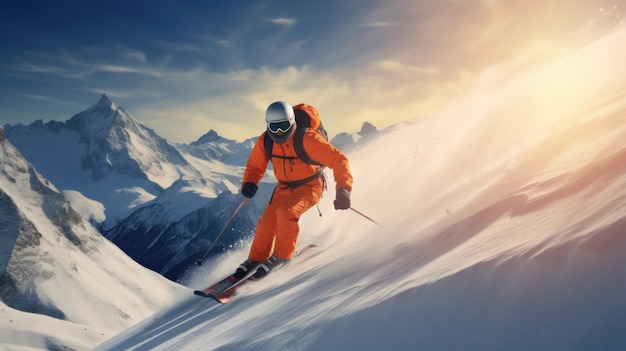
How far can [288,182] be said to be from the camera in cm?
779

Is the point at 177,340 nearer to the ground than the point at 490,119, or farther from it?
nearer to the ground

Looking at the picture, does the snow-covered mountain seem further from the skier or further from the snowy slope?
the snowy slope

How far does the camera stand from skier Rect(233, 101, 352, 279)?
685 cm

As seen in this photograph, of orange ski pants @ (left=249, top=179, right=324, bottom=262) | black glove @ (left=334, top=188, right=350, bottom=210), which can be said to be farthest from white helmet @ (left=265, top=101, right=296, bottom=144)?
black glove @ (left=334, top=188, right=350, bottom=210)

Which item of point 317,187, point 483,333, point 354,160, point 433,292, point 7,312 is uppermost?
point 7,312

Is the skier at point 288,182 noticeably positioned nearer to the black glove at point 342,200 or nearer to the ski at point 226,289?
the black glove at point 342,200

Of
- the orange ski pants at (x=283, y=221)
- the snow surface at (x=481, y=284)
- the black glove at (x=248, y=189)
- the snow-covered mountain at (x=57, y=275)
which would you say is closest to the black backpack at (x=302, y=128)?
the orange ski pants at (x=283, y=221)

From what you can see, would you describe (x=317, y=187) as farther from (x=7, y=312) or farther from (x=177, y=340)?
(x=7, y=312)

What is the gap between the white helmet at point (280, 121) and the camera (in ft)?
23.5

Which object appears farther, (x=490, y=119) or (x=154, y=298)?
(x=154, y=298)

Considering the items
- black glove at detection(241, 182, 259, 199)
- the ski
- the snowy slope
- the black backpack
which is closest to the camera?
the snowy slope

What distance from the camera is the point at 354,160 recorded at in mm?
17844

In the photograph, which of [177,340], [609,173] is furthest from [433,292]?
[177,340]

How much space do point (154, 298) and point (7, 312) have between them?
4457cm
